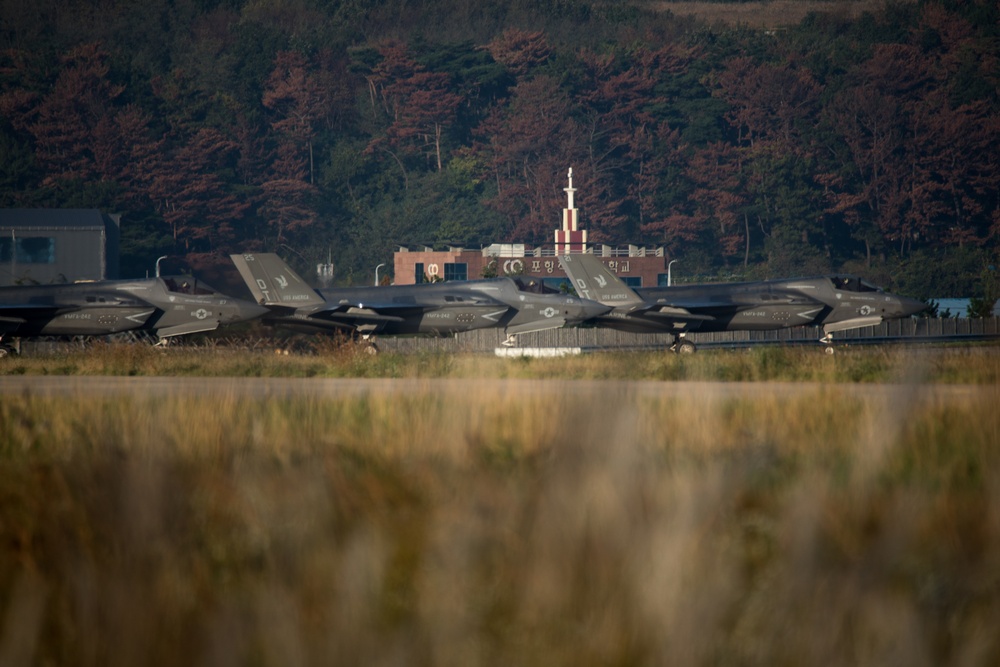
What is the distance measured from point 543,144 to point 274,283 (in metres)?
59.6

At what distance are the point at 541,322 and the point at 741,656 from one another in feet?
87.6

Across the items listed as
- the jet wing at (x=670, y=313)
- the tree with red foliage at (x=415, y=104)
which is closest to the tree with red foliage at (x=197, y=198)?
the tree with red foliage at (x=415, y=104)

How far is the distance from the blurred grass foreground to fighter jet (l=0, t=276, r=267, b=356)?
22.1 m

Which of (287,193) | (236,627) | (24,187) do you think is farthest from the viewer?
(287,193)

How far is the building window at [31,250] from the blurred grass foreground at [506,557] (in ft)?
184

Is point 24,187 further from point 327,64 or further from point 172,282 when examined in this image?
point 172,282

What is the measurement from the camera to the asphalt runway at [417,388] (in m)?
13.0

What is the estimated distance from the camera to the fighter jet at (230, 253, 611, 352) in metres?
30.2

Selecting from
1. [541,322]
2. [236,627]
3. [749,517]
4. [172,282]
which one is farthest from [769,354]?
[236,627]

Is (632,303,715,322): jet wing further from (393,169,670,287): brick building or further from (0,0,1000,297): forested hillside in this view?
(0,0,1000,297): forested hillside

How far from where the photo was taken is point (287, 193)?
84000 millimetres

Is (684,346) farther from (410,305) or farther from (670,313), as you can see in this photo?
(410,305)

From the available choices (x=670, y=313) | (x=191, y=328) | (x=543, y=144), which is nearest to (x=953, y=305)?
(x=543, y=144)

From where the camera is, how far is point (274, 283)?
100.0 ft
